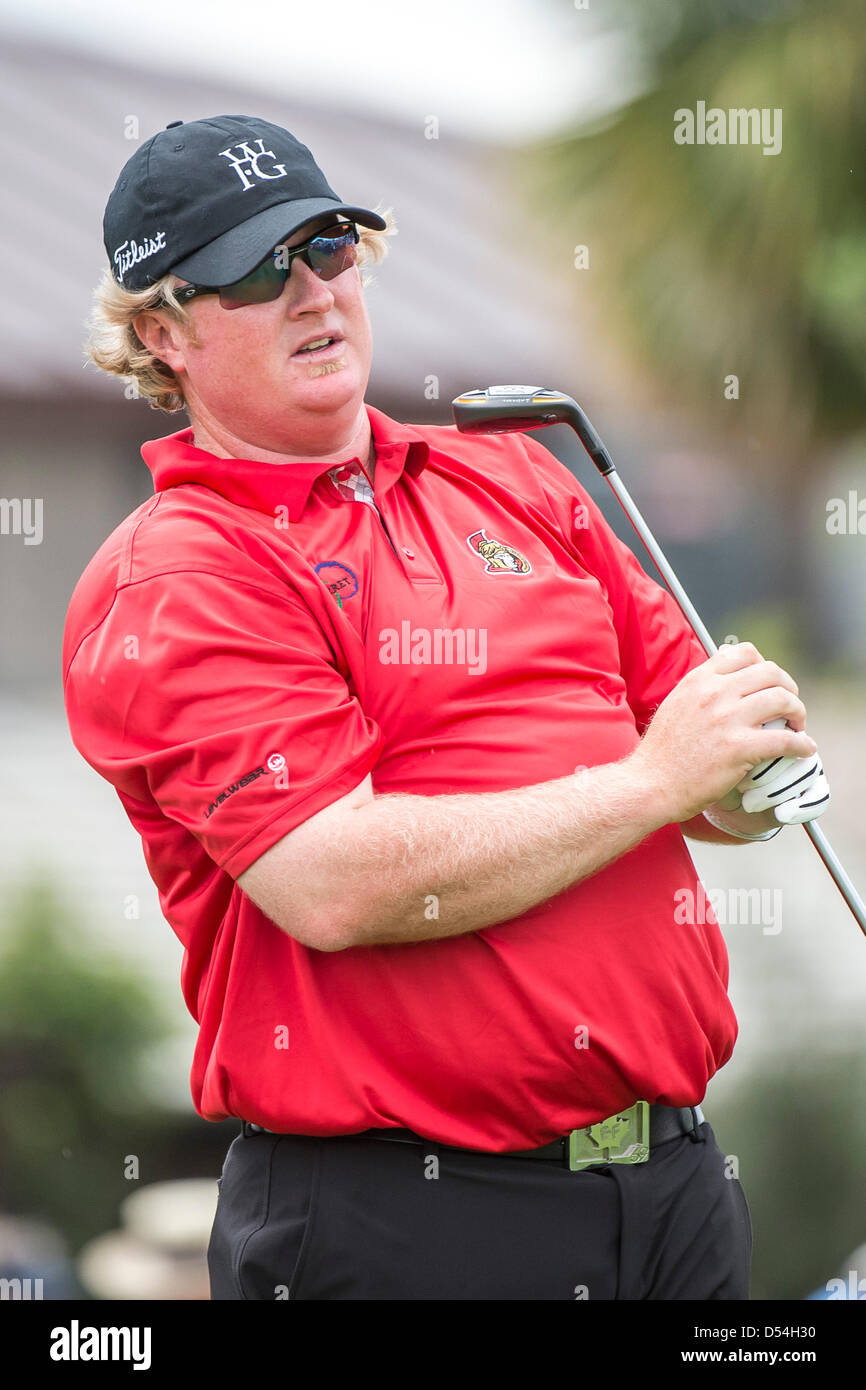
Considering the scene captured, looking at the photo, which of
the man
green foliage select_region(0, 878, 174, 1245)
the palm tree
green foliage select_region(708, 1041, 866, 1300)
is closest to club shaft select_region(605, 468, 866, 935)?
the man

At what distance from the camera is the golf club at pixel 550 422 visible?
1.75 metres

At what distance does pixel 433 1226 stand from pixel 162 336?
1203 millimetres

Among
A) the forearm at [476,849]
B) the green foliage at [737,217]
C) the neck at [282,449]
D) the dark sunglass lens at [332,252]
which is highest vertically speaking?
the green foliage at [737,217]

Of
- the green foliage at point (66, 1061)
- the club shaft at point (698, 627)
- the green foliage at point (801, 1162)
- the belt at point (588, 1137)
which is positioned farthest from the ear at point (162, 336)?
the green foliage at point (801, 1162)

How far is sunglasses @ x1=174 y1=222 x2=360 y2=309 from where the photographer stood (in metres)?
1.67

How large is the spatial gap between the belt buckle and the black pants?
1cm

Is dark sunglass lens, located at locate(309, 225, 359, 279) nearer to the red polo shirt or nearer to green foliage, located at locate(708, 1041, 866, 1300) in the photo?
the red polo shirt

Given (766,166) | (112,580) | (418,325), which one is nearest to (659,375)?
(766,166)

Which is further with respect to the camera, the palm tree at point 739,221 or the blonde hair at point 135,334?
the palm tree at point 739,221

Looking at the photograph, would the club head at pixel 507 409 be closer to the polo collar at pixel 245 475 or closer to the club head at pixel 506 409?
the club head at pixel 506 409

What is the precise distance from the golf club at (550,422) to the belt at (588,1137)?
38cm

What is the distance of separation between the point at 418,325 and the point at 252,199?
220 cm
